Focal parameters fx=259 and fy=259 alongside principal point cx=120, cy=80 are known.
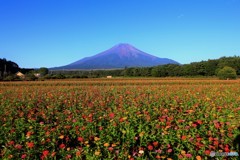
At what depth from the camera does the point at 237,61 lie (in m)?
89.9

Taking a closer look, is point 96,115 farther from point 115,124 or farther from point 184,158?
point 184,158

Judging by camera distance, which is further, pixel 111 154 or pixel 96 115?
pixel 96 115

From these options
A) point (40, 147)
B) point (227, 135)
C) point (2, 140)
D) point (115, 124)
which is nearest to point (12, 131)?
point (2, 140)

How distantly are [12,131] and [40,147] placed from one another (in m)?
0.96

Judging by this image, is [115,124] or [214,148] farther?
[115,124]

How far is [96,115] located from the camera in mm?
6703

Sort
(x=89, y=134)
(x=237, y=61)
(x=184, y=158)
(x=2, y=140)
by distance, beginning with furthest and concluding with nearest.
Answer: (x=237, y=61)
(x=89, y=134)
(x=2, y=140)
(x=184, y=158)

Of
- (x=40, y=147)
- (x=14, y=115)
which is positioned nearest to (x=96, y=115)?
(x=14, y=115)

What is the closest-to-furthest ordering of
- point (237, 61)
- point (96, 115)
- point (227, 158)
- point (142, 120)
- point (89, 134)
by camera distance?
point (227, 158), point (89, 134), point (142, 120), point (96, 115), point (237, 61)

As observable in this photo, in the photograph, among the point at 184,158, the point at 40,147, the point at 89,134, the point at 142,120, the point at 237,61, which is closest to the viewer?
the point at 184,158

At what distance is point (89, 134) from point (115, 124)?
532mm

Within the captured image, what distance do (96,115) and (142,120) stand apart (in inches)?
52.8

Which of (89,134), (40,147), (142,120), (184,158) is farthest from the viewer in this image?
(142,120)

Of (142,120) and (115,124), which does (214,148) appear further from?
(142,120)
